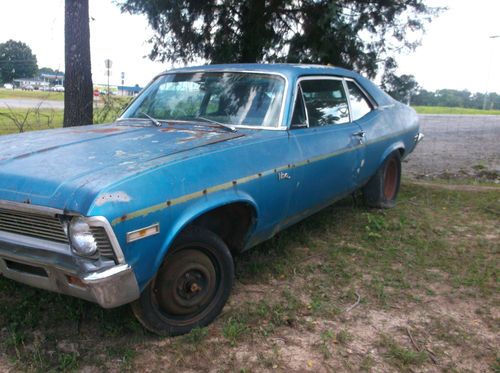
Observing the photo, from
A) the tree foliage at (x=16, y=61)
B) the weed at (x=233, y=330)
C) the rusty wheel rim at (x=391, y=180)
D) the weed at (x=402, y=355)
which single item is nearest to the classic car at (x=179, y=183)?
the weed at (x=233, y=330)

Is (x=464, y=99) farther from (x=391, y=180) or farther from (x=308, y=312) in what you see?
(x=308, y=312)

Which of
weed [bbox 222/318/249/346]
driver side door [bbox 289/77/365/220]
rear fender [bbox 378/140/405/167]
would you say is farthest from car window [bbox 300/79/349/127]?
weed [bbox 222/318/249/346]

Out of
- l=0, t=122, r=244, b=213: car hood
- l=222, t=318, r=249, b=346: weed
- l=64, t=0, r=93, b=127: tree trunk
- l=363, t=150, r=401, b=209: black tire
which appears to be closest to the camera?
l=0, t=122, r=244, b=213: car hood

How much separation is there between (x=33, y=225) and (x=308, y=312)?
68.4 inches

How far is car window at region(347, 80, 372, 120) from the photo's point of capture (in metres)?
4.61

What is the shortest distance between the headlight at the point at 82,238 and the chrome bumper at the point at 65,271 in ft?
0.19

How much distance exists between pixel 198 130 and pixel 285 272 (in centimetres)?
129

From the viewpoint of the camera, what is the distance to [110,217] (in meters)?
2.19

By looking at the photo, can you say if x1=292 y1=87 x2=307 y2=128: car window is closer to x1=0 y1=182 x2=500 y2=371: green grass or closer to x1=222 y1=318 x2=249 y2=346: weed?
x1=0 y1=182 x2=500 y2=371: green grass

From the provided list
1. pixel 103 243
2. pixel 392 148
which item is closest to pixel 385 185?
pixel 392 148

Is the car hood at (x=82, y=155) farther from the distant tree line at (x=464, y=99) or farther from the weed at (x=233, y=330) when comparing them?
the distant tree line at (x=464, y=99)

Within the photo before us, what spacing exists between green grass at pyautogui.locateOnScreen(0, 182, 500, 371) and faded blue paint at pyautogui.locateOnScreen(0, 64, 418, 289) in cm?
45

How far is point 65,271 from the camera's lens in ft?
7.49

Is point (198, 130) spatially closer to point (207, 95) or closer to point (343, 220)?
point (207, 95)
